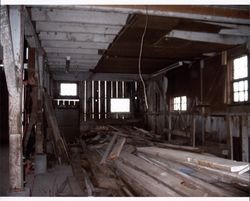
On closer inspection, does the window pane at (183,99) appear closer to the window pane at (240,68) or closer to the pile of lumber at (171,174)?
the window pane at (240,68)

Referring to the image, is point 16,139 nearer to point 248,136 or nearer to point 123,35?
point 123,35

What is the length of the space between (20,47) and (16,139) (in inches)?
48.9

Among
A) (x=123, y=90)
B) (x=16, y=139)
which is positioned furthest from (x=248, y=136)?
(x=123, y=90)

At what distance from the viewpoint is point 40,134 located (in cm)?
616

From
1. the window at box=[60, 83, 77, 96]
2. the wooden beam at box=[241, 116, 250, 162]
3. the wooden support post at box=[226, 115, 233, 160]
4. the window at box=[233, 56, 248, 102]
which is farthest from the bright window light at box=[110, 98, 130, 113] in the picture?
the wooden beam at box=[241, 116, 250, 162]

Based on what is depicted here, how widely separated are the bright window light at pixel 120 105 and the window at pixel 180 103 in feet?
10.2

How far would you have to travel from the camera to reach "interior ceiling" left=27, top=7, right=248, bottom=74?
17.0 feet

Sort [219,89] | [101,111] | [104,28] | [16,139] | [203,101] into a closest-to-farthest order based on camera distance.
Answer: [16,139], [104,28], [219,89], [203,101], [101,111]

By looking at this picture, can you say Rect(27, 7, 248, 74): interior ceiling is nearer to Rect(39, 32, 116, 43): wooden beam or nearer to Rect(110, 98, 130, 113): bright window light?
Rect(39, 32, 116, 43): wooden beam

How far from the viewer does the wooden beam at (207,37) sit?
619 centimetres

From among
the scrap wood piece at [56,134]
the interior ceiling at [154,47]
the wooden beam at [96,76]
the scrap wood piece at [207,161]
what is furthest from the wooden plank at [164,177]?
the wooden beam at [96,76]

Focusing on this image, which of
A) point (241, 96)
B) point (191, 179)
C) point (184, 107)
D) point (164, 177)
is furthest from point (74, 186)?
point (184, 107)

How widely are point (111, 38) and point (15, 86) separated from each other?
331cm

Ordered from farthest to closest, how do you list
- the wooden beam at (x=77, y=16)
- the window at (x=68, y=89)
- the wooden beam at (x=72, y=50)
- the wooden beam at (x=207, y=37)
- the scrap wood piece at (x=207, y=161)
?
the window at (x=68, y=89)
the wooden beam at (x=72, y=50)
the wooden beam at (x=207, y=37)
the wooden beam at (x=77, y=16)
the scrap wood piece at (x=207, y=161)
